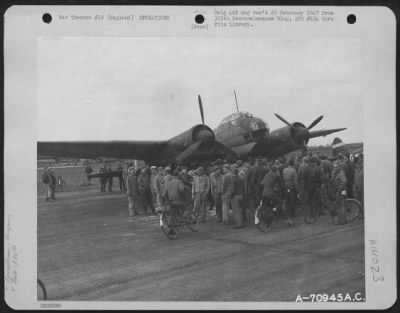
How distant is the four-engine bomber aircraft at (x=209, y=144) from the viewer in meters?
5.15

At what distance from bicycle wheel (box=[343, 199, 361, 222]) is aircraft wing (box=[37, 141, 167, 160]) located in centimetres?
250

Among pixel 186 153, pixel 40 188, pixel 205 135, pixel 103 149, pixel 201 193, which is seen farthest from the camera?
pixel 186 153

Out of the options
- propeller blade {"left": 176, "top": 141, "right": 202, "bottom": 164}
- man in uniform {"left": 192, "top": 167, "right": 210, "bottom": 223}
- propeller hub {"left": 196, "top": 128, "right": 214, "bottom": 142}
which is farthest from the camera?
propeller blade {"left": 176, "top": 141, "right": 202, "bottom": 164}

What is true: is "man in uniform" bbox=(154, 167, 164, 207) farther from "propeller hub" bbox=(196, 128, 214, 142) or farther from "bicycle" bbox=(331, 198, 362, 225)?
"bicycle" bbox=(331, 198, 362, 225)

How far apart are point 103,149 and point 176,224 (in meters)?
1.34

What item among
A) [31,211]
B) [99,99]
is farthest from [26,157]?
[99,99]

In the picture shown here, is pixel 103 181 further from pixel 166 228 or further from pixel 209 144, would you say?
pixel 209 144

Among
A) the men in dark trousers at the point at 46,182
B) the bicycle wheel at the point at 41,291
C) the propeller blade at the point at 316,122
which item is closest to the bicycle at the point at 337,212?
the propeller blade at the point at 316,122

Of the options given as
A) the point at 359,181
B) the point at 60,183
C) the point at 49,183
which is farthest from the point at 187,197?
the point at 359,181

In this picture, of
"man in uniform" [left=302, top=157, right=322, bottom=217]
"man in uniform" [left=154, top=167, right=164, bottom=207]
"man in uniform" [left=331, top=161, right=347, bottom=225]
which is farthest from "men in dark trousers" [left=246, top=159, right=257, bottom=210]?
"man in uniform" [left=154, top=167, right=164, bottom=207]

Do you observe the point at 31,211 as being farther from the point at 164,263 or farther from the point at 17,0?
the point at 17,0

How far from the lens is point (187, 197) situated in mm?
5418

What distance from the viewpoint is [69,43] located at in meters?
4.75

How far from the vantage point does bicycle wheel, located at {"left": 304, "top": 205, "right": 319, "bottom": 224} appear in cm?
532
